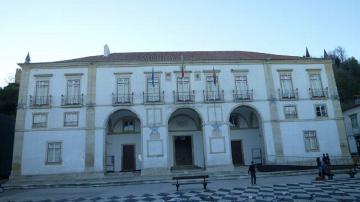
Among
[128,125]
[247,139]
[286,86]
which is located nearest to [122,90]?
[128,125]

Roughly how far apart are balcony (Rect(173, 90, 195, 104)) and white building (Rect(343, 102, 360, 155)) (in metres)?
18.4

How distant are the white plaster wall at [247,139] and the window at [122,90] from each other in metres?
9.44

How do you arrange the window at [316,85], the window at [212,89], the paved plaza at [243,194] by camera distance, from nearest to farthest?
the paved plaza at [243,194] → the window at [212,89] → the window at [316,85]

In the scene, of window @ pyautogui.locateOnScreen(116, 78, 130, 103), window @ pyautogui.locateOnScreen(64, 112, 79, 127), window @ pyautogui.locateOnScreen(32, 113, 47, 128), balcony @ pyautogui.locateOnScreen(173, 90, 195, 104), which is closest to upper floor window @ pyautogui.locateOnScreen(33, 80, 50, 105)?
window @ pyautogui.locateOnScreen(32, 113, 47, 128)

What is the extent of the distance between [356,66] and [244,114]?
3495 cm

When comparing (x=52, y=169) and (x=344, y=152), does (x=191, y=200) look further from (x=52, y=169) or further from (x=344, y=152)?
(x=344, y=152)

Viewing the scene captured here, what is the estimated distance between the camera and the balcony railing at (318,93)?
22.2 metres

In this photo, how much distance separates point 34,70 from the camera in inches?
843

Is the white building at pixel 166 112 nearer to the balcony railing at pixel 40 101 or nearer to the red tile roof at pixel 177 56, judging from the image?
the balcony railing at pixel 40 101

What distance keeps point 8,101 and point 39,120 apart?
11.6m

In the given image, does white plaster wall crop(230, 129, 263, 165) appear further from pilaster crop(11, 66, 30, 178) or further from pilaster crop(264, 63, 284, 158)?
pilaster crop(11, 66, 30, 178)

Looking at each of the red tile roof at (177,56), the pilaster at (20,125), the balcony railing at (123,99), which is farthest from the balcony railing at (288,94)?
the pilaster at (20,125)

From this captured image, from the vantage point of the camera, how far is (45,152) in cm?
1988

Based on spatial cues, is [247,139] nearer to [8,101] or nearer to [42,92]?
[42,92]
